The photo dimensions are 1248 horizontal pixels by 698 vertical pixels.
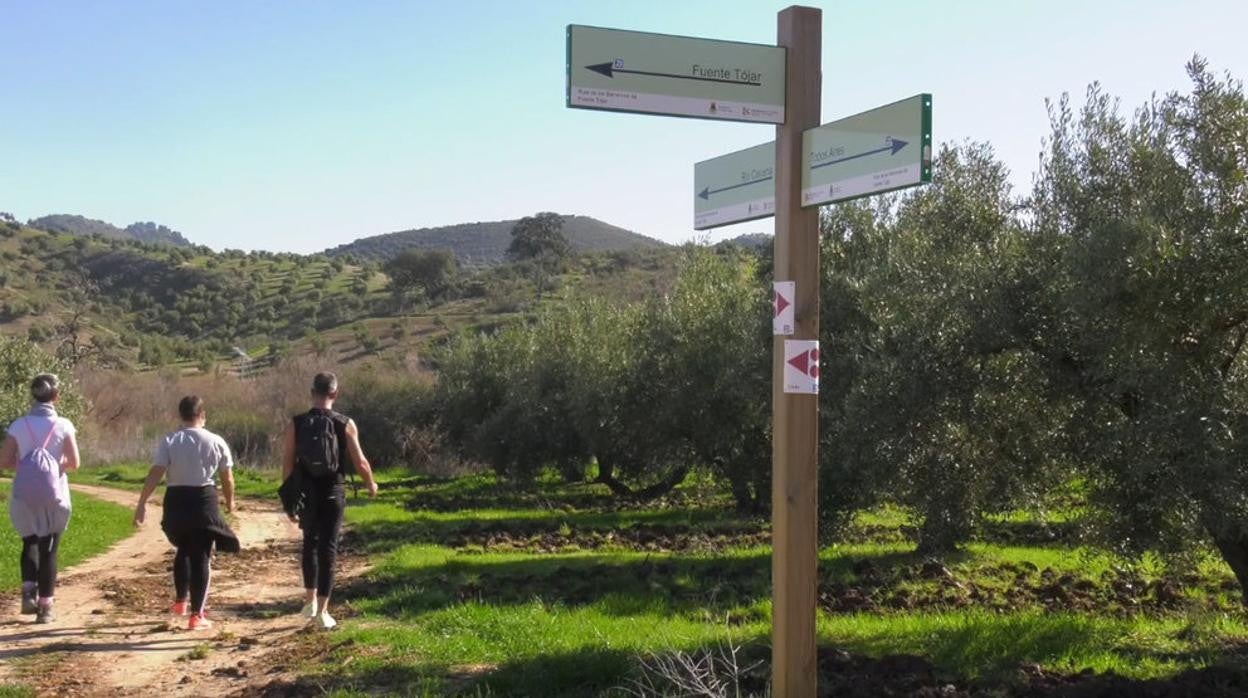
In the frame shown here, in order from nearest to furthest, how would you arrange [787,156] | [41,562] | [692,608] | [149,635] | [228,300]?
[787,156]
[149,635]
[41,562]
[692,608]
[228,300]

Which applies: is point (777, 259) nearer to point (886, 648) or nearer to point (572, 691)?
point (572, 691)

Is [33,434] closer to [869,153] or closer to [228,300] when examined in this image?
[869,153]

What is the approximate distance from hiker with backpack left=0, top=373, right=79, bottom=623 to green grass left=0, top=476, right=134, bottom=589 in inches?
92.0

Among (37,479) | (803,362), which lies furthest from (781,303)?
(37,479)

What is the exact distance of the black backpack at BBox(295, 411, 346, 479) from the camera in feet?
30.5

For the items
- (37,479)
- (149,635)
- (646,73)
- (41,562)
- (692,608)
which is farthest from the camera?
(692,608)

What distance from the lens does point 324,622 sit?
9.48 meters

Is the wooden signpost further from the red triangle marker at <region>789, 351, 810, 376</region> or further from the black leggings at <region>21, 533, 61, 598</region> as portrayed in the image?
the black leggings at <region>21, 533, 61, 598</region>

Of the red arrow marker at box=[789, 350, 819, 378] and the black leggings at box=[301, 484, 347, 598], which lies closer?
the red arrow marker at box=[789, 350, 819, 378]

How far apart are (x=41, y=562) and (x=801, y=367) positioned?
7.34m

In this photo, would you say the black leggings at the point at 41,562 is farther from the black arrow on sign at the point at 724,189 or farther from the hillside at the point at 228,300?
the hillside at the point at 228,300

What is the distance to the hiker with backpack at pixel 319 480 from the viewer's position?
30.6 ft

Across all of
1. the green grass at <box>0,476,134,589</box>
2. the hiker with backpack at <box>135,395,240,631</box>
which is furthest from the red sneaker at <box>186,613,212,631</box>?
the green grass at <box>0,476,134,589</box>

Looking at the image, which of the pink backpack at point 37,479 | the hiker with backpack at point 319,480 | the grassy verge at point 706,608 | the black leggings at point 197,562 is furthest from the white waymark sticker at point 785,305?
the pink backpack at point 37,479
